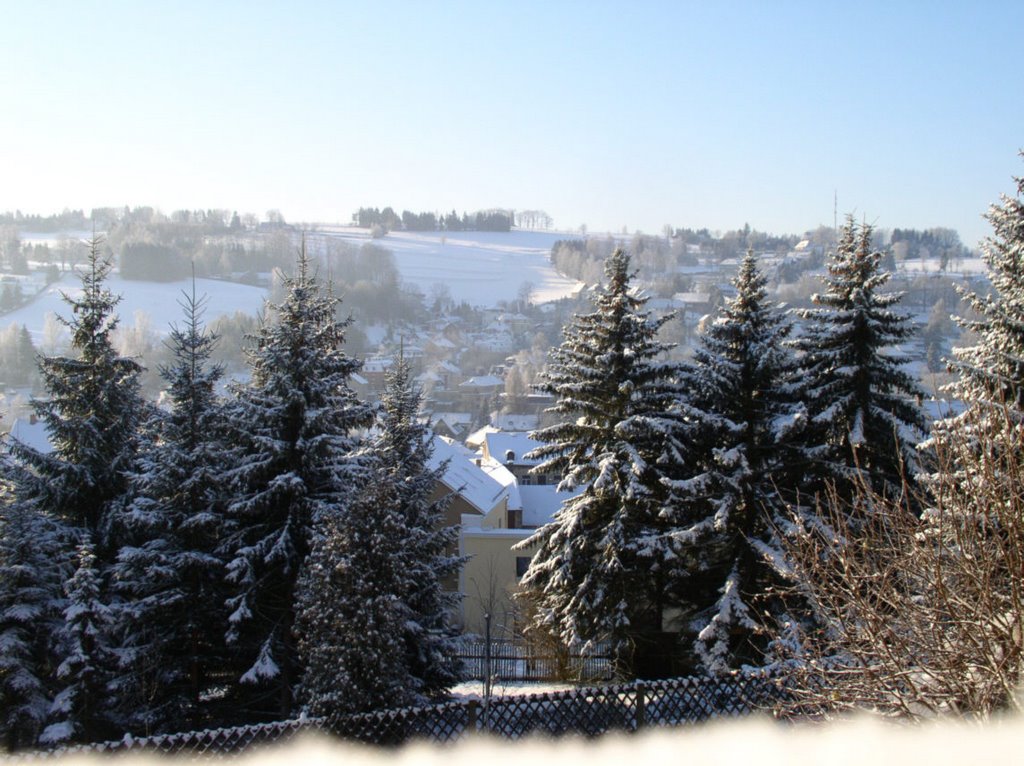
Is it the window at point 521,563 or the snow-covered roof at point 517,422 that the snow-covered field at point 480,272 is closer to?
the snow-covered roof at point 517,422

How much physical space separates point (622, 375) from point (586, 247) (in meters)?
177

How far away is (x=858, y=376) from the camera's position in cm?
1368

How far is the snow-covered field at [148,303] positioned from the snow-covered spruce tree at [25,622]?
89.2 m

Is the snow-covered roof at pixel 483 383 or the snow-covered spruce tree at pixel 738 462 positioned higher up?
the snow-covered spruce tree at pixel 738 462

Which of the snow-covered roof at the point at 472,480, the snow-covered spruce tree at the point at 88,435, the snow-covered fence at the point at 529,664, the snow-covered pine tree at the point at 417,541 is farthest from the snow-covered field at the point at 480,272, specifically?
the snow-covered spruce tree at the point at 88,435

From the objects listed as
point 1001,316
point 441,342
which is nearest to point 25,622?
point 1001,316

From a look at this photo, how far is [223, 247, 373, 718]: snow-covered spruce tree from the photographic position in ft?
39.5

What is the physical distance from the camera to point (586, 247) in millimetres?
188250

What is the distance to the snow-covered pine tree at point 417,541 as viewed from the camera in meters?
11.8

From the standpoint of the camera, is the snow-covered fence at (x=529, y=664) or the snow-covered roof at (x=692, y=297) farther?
the snow-covered roof at (x=692, y=297)

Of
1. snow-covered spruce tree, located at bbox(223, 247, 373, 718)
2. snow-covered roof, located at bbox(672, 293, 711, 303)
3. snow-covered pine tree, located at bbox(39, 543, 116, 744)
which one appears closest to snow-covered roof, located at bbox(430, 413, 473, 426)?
snow-covered roof, located at bbox(672, 293, 711, 303)

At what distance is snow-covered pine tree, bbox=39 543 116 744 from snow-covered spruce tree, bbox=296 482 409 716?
279cm

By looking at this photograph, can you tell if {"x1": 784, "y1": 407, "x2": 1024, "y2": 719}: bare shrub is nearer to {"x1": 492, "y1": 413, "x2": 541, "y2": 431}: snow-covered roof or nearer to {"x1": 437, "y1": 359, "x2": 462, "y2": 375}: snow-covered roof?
{"x1": 492, "y1": 413, "x2": 541, "y2": 431}: snow-covered roof

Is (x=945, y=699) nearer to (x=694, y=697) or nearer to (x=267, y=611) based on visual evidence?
(x=694, y=697)
